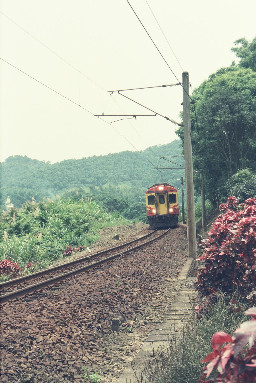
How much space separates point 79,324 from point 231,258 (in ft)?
8.33

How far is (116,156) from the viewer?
184125mm

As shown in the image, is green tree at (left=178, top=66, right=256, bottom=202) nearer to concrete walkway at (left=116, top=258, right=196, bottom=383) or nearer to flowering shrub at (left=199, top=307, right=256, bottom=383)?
concrete walkway at (left=116, top=258, right=196, bottom=383)

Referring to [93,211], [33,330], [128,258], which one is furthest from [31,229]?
[33,330]

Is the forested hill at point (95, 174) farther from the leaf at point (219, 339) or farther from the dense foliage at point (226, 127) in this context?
the leaf at point (219, 339)

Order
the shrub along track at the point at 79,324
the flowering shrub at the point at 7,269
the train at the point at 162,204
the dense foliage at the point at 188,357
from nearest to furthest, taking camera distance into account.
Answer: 1. the dense foliage at the point at 188,357
2. the shrub along track at the point at 79,324
3. the flowering shrub at the point at 7,269
4. the train at the point at 162,204

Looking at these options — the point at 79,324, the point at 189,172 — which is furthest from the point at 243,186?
the point at 79,324

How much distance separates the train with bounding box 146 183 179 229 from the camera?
32500 millimetres

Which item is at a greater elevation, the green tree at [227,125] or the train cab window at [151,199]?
the green tree at [227,125]

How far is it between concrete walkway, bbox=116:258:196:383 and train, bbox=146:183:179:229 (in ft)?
70.0

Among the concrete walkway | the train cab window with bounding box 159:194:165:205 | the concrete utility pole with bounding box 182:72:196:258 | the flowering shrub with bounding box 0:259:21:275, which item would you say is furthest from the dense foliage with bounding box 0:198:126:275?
the concrete walkway

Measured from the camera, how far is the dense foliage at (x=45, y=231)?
18.4 m

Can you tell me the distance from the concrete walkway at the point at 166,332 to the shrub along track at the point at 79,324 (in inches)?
6.8

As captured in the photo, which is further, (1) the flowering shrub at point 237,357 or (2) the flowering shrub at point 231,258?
(2) the flowering shrub at point 231,258

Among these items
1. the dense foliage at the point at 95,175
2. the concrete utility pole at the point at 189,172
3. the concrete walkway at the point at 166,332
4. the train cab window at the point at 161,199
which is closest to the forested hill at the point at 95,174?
the dense foliage at the point at 95,175
